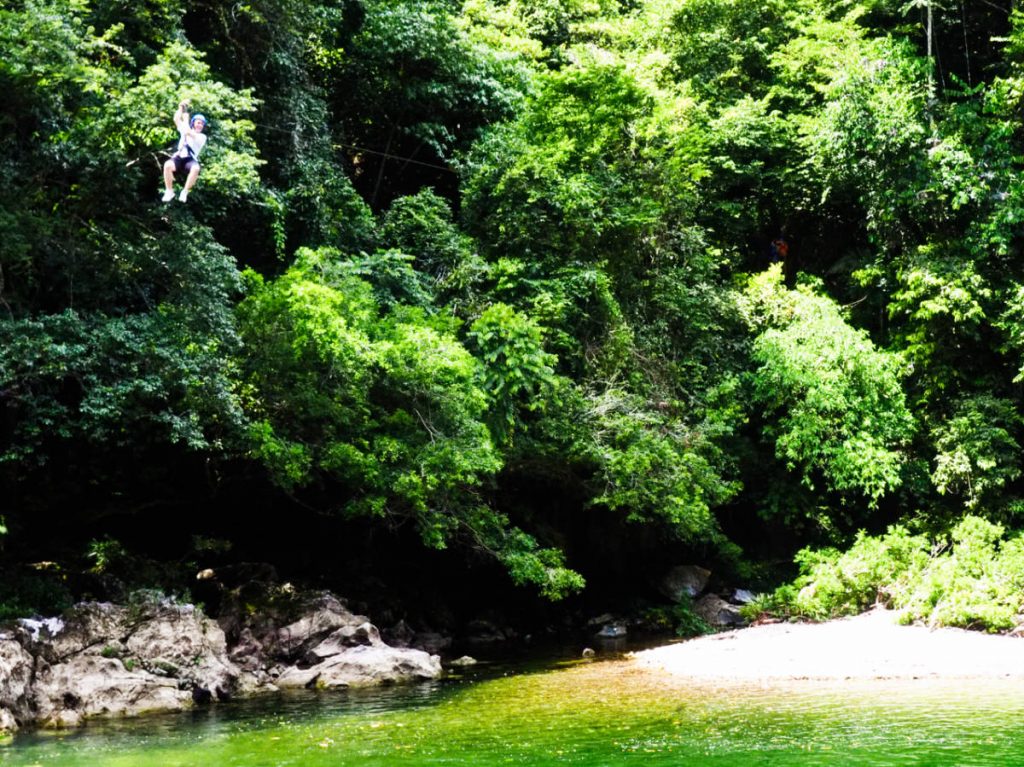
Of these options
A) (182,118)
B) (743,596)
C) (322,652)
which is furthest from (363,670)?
(743,596)

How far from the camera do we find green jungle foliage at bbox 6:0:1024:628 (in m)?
14.2

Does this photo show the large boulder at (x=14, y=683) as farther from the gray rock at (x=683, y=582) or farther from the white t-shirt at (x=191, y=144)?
the gray rock at (x=683, y=582)

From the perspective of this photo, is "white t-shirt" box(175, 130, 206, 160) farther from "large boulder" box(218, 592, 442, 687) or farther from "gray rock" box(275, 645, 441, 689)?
"gray rock" box(275, 645, 441, 689)

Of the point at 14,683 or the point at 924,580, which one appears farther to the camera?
the point at 924,580

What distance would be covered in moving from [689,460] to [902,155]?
9139 millimetres

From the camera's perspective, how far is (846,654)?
1531cm

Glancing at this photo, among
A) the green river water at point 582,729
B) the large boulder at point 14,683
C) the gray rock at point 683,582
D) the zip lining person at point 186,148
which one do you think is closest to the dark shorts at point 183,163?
the zip lining person at point 186,148

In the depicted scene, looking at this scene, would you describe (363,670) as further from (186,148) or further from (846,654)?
(186,148)

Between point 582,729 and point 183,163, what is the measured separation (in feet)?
29.1

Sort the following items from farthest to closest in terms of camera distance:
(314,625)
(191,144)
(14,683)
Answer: (314,625)
(191,144)
(14,683)

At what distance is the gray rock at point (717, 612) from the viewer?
21500 mm

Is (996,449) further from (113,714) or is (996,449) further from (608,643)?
(113,714)

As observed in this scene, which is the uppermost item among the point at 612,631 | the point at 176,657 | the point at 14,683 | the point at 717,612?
the point at 14,683

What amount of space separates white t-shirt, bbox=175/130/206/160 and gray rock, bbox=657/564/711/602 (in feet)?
48.3
